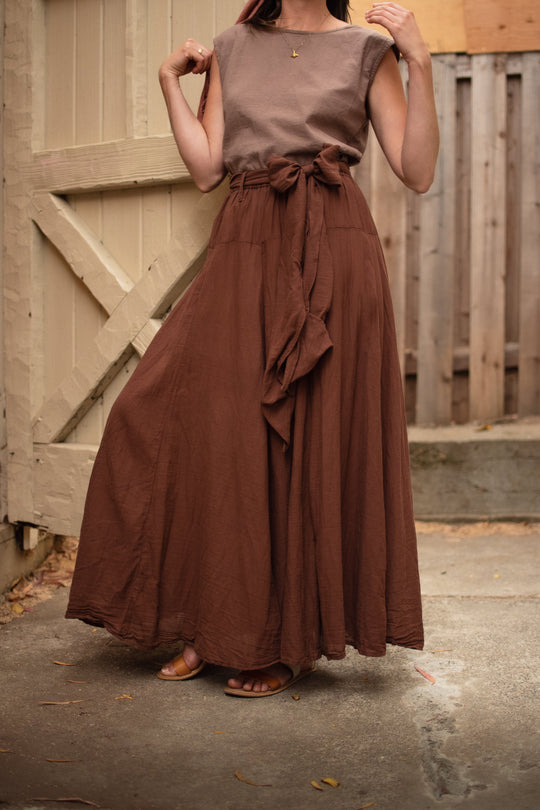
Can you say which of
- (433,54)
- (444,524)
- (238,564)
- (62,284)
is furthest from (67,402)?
(433,54)

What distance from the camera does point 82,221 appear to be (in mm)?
3021

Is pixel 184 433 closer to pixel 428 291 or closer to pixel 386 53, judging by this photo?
pixel 386 53

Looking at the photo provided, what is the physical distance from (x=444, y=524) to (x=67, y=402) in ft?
7.21

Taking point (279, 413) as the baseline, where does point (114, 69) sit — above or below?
above

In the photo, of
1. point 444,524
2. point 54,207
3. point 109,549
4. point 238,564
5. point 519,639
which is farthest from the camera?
point 444,524

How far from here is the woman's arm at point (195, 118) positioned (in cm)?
244

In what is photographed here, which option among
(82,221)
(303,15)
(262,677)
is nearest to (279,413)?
(262,677)

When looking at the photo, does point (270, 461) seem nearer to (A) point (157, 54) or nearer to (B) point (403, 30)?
(B) point (403, 30)

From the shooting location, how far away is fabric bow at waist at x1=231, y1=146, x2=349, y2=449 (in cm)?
221

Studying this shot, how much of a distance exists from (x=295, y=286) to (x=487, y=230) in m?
2.71

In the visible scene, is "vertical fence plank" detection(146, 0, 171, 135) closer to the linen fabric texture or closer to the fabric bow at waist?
the linen fabric texture

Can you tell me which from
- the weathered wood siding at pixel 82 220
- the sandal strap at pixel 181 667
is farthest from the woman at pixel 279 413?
the weathered wood siding at pixel 82 220

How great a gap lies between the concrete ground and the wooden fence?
1.99 m

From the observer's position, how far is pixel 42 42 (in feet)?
9.95
